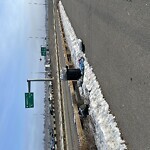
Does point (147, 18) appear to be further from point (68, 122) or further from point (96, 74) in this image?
point (68, 122)

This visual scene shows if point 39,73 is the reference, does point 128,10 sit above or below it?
below

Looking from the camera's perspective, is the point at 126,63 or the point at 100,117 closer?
the point at 126,63

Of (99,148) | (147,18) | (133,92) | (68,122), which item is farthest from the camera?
(68,122)

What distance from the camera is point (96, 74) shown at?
9438mm

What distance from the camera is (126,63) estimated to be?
650 centimetres

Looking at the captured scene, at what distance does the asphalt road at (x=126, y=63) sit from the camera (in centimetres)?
554

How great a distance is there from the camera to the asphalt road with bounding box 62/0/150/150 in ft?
18.2

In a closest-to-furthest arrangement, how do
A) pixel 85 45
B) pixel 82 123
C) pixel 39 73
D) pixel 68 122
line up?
pixel 82 123
pixel 85 45
pixel 68 122
pixel 39 73

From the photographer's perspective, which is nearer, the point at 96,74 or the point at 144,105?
the point at 144,105

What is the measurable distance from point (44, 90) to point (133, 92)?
3068 centimetres

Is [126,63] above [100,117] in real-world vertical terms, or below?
above

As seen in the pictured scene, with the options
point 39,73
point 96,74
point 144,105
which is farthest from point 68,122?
point 39,73

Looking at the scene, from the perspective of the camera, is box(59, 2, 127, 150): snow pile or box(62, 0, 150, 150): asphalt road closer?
box(62, 0, 150, 150): asphalt road

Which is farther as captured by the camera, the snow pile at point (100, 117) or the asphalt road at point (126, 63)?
the snow pile at point (100, 117)
